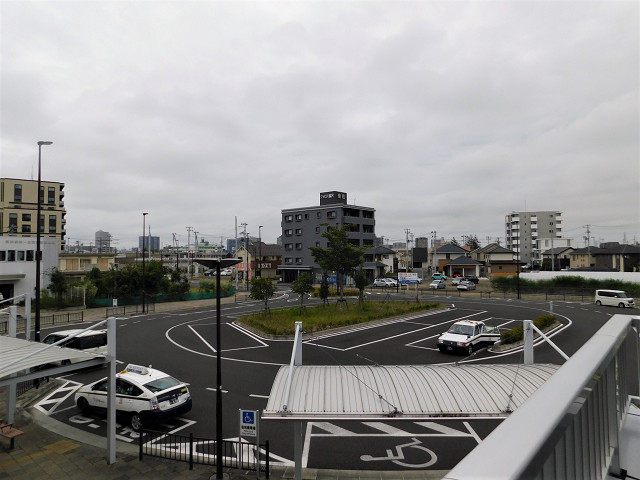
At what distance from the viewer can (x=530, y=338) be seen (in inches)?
428

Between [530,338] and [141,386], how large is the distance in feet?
37.4

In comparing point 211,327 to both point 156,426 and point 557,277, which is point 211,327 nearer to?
point 156,426

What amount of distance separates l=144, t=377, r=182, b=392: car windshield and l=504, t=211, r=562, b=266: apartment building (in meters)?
107

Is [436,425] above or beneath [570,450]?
beneath

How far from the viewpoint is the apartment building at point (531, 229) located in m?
104

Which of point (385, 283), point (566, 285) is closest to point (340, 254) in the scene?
point (385, 283)

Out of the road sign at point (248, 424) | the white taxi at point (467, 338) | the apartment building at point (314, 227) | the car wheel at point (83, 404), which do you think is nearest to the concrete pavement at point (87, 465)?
the road sign at point (248, 424)

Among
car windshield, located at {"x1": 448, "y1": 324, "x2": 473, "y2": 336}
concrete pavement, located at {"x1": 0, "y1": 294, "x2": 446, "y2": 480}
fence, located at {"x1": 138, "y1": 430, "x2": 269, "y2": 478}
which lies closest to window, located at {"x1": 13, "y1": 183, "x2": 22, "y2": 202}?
concrete pavement, located at {"x1": 0, "y1": 294, "x2": 446, "y2": 480}

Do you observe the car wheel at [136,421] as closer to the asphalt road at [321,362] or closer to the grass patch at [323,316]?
the asphalt road at [321,362]

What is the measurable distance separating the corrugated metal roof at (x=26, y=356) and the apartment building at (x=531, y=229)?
10972 cm

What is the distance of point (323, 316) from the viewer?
29625 millimetres

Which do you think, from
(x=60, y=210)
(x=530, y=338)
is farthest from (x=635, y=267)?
(x=60, y=210)

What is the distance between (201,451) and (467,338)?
570 inches

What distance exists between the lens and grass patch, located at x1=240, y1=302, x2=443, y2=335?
83.5 feet
